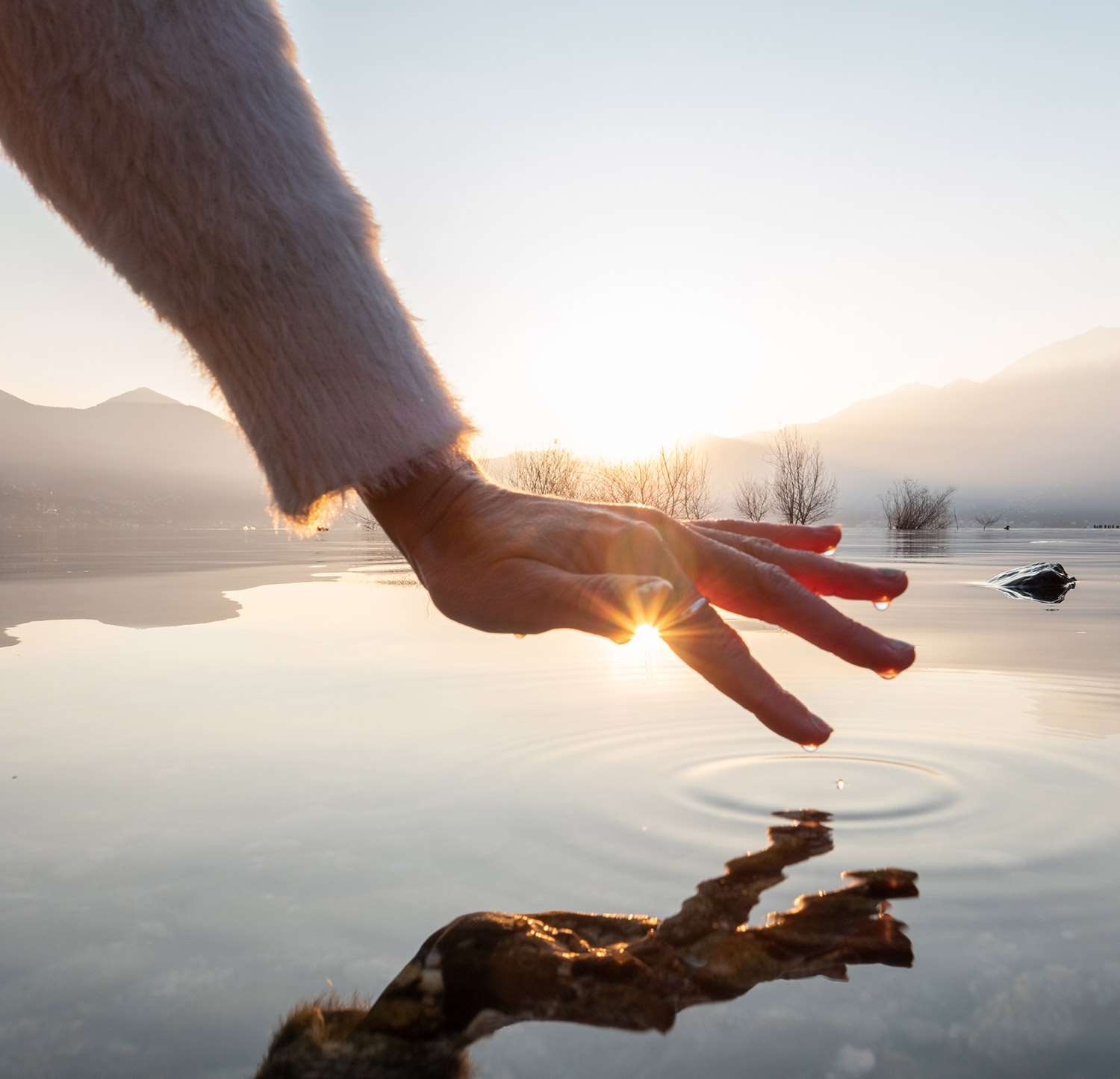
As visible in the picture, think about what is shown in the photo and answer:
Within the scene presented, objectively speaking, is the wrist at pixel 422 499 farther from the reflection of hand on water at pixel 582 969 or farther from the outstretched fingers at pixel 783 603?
the reflection of hand on water at pixel 582 969

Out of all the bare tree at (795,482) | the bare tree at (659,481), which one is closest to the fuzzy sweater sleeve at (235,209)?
the bare tree at (659,481)

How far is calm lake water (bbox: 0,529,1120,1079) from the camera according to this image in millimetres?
942

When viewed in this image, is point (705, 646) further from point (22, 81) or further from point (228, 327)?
point (22, 81)

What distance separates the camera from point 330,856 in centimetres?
142

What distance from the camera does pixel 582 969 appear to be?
3.43ft

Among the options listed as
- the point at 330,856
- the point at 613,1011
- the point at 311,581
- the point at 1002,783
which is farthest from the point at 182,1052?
the point at 311,581

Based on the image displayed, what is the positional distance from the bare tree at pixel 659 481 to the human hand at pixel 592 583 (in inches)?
608

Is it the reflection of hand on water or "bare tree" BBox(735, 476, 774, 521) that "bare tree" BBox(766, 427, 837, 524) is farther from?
the reflection of hand on water

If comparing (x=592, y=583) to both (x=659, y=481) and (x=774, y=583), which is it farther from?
(x=659, y=481)

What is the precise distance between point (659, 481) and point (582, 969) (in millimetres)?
16373

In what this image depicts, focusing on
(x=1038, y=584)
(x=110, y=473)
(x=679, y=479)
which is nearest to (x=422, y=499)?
(x=1038, y=584)

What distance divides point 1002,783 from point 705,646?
1.09 metres

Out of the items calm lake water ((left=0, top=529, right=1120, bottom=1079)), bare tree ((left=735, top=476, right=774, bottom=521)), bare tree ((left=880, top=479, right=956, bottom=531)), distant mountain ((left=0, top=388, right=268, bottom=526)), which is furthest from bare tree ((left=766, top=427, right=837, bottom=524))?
distant mountain ((left=0, top=388, right=268, bottom=526))

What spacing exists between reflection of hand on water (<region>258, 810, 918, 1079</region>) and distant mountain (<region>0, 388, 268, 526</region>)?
77145 millimetres
